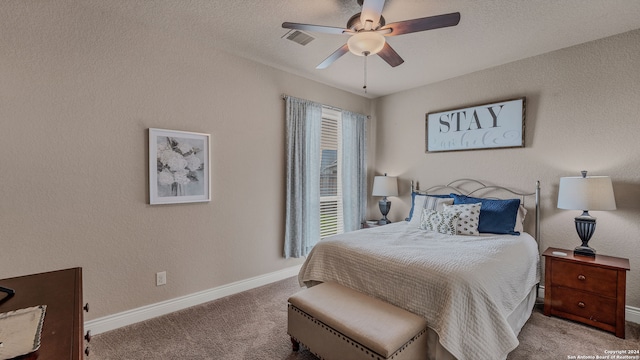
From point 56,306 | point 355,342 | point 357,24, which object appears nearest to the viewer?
point 56,306

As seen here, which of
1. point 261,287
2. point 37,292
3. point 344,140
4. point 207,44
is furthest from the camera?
point 344,140

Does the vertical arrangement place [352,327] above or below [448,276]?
below

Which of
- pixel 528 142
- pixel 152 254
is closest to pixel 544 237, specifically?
pixel 528 142

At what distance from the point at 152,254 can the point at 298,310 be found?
1520mm

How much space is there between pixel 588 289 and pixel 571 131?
1.55m

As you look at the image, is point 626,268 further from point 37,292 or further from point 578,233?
point 37,292

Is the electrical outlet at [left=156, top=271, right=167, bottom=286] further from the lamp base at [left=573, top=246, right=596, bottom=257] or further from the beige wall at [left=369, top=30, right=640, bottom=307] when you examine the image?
the lamp base at [left=573, top=246, right=596, bottom=257]

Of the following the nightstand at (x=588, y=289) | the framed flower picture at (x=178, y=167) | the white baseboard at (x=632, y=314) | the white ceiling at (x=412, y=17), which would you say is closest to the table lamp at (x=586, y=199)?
the nightstand at (x=588, y=289)

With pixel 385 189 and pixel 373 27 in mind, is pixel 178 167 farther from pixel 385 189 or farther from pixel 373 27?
pixel 385 189

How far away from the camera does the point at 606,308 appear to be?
7.54ft

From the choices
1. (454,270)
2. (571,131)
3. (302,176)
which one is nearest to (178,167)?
(302,176)

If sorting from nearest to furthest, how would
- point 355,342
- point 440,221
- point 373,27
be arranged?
point 355,342 → point 373,27 → point 440,221

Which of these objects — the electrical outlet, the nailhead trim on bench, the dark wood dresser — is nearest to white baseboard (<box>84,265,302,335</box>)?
the electrical outlet

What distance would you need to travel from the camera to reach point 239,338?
223 centimetres
